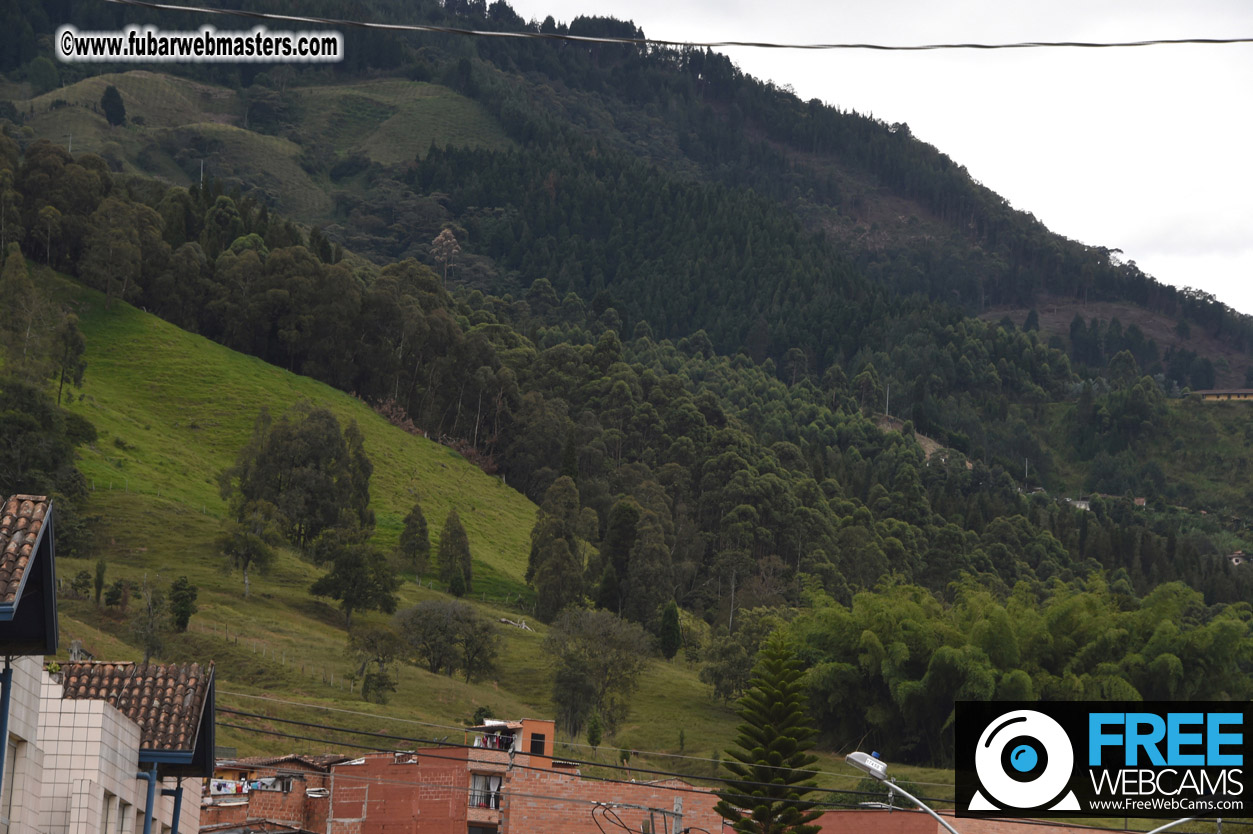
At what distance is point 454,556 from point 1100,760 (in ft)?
159

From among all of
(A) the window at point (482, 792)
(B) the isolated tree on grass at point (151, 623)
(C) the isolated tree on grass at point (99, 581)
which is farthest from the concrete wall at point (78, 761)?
(C) the isolated tree on grass at point (99, 581)

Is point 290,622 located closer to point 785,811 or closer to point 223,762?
point 223,762

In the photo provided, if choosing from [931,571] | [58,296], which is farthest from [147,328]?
[931,571]

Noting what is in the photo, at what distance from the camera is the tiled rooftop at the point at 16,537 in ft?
45.8

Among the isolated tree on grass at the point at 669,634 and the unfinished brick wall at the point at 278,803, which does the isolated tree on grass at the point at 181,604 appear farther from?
the isolated tree on grass at the point at 669,634

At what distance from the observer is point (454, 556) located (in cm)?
9538

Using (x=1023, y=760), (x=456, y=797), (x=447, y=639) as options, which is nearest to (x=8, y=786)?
(x=1023, y=760)

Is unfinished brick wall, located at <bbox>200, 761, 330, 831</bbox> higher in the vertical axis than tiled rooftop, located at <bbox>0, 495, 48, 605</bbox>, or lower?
lower

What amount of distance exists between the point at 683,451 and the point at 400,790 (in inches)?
3268

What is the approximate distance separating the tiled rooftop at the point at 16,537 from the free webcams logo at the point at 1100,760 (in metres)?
25.8

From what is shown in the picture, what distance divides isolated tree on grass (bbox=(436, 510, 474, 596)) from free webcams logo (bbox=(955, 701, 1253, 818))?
34.1 metres

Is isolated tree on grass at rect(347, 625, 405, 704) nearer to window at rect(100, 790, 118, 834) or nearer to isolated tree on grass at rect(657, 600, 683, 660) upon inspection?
isolated tree on grass at rect(657, 600, 683, 660)

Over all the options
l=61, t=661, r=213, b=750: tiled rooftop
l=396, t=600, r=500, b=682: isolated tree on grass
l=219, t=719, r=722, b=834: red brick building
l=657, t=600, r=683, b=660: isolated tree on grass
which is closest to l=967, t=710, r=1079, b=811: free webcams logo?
l=219, t=719, r=722, b=834: red brick building

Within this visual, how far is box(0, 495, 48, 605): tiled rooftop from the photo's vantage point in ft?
45.8
